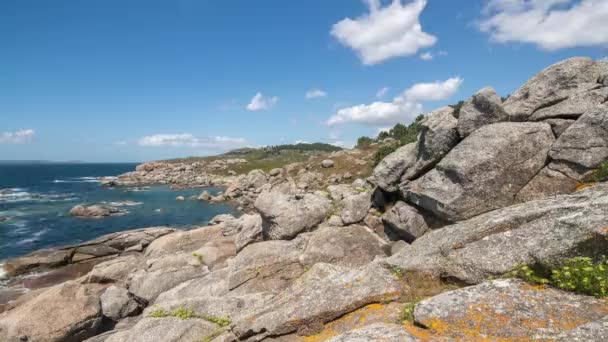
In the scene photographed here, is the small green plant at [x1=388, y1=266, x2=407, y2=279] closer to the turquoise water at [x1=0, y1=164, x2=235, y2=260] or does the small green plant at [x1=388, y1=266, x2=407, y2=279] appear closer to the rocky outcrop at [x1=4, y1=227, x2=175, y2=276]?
the rocky outcrop at [x1=4, y1=227, x2=175, y2=276]

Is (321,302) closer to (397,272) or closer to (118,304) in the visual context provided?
(397,272)

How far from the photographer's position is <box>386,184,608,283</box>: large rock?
31.8ft

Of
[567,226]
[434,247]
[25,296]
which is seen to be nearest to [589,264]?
[567,226]

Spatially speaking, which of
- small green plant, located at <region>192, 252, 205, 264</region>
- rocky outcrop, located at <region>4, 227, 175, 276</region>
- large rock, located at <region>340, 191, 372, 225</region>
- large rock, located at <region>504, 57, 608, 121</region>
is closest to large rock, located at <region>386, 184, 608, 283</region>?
large rock, located at <region>504, 57, 608, 121</region>

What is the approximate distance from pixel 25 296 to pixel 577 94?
48.3 metres

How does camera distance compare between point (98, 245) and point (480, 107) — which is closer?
point (480, 107)

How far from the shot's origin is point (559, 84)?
62.7ft

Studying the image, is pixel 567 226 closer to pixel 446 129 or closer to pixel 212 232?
pixel 446 129

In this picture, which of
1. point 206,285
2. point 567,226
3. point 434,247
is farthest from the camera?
point 206,285

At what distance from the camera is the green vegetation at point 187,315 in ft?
49.2

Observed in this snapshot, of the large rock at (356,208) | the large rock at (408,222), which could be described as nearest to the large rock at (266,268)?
the large rock at (356,208)

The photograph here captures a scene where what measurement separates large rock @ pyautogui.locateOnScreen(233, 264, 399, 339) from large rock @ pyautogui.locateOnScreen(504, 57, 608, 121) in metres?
14.0

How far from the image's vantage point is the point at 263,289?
61.3 feet

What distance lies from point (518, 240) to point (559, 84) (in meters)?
13.5
